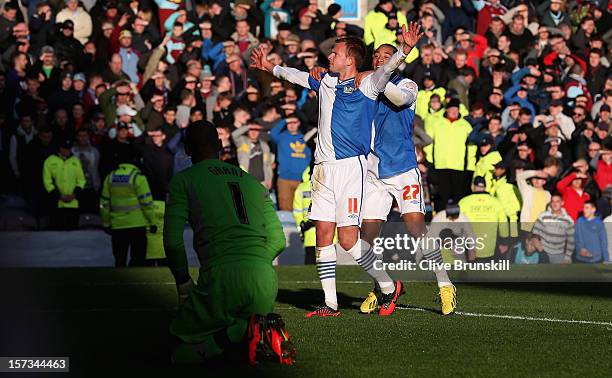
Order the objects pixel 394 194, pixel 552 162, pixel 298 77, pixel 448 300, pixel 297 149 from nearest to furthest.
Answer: pixel 448 300 < pixel 298 77 < pixel 394 194 < pixel 297 149 < pixel 552 162

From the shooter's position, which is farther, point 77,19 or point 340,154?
point 77,19

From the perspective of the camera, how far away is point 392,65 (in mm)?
11117

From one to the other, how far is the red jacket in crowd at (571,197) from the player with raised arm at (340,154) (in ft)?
33.5

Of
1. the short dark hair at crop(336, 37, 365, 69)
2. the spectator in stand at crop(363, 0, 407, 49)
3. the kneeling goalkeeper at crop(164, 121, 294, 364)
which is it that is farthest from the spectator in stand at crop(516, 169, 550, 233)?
the kneeling goalkeeper at crop(164, 121, 294, 364)

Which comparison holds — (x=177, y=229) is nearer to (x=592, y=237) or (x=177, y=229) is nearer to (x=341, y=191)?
(x=341, y=191)

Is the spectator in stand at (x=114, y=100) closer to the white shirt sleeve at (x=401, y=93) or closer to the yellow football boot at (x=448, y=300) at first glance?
the white shirt sleeve at (x=401, y=93)

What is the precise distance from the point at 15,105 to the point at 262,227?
14489mm

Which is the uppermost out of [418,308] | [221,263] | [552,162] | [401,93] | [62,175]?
[401,93]

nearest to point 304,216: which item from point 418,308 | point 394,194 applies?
point 418,308

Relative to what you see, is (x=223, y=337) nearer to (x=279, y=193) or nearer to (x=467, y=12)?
(x=279, y=193)

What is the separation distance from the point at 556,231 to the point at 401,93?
9911 millimetres

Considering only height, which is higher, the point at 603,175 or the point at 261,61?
the point at 261,61

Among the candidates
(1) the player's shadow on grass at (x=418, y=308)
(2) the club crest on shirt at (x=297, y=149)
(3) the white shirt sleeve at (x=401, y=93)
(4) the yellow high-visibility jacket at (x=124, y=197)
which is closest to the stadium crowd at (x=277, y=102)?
(2) the club crest on shirt at (x=297, y=149)

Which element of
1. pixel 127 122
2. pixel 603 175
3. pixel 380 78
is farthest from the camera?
pixel 603 175
